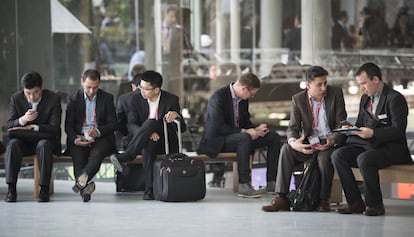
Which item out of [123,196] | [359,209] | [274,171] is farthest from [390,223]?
[123,196]

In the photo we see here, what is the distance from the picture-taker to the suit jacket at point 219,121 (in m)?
9.69

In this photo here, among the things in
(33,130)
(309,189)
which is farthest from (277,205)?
(33,130)

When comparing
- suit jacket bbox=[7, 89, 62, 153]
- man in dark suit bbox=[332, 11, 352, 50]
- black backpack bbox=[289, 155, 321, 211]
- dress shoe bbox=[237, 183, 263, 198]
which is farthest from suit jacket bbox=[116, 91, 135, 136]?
man in dark suit bbox=[332, 11, 352, 50]

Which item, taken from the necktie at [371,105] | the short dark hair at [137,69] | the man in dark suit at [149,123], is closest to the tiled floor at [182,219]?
the man in dark suit at [149,123]

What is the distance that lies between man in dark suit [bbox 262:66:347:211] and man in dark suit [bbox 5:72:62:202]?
2.12 metres

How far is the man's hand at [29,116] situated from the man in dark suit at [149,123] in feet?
2.68

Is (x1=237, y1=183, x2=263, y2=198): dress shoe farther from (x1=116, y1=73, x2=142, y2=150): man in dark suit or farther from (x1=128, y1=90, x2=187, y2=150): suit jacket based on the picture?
(x1=116, y1=73, x2=142, y2=150): man in dark suit

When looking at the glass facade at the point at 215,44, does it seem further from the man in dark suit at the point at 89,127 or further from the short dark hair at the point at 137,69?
the man in dark suit at the point at 89,127

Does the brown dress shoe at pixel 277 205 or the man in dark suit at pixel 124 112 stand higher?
the man in dark suit at pixel 124 112

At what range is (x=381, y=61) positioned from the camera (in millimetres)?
13539

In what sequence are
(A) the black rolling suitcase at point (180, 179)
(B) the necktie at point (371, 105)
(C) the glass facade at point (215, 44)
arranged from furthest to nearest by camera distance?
(C) the glass facade at point (215, 44)
(A) the black rolling suitcase at point (180, 179)
(B) the necktie at point (371, 105)

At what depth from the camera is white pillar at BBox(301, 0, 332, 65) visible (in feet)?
44.4

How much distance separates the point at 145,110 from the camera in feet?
32.1

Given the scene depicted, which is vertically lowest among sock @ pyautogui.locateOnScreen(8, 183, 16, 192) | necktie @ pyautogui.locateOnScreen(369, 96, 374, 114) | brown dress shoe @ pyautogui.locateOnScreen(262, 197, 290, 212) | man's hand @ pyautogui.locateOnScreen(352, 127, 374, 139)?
brown dress shoe @ pyautogui.locateOnScreen(262, 197, 290, 212)
